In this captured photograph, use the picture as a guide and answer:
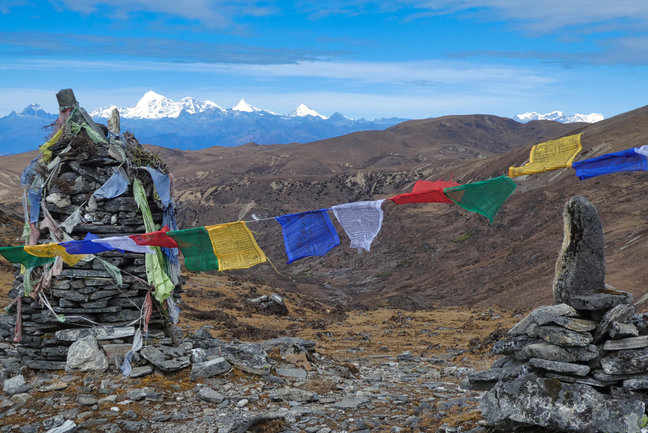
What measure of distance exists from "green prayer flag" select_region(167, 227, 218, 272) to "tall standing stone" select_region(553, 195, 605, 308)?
224 inches

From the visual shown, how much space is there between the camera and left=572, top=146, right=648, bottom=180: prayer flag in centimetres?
712

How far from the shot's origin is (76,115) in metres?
11.1

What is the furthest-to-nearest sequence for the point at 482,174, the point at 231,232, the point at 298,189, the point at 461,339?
1. the point at 298,189
2. the point at 482,174
3. the point at 461,339
4. the point at 231,232

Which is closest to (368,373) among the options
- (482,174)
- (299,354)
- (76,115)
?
(299,354)

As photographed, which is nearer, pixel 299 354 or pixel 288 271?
pixel 299 354

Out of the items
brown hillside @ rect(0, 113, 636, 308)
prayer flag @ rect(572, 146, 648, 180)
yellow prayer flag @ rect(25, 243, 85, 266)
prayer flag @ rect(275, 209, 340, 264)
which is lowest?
brown hillside @ rect(0, 113, 636, 308)

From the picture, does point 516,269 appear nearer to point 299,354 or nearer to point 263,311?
point 263,311

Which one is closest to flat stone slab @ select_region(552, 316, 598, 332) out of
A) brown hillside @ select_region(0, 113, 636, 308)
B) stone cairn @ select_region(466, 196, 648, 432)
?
stone cairn @ select_region(466, 196, 648, 432)

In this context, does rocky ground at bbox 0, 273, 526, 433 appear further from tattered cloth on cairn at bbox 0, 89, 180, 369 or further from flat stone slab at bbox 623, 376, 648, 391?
flat stone slab at bbox 623, 376, 648, 391

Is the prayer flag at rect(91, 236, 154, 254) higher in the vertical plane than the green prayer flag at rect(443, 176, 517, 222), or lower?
lower

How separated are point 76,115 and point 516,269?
2816cm

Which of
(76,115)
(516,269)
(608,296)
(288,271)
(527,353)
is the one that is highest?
(76,115)

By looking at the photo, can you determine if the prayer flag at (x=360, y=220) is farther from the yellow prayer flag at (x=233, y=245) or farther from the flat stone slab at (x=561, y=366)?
the flat stone slab at (x=561, y=366)

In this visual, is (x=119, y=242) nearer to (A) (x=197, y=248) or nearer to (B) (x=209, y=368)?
(A) (x=197, y=248)
